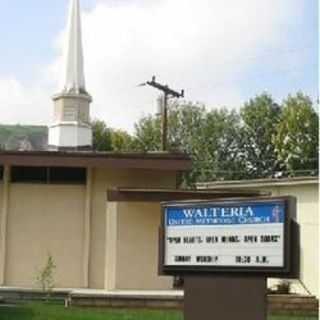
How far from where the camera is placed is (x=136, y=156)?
24141mm

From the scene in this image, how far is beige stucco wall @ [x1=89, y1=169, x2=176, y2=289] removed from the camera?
24750 mm

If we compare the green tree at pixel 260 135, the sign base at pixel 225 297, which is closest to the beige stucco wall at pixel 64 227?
the sign base at pixel 225 297

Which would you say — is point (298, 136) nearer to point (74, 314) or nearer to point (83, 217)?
point (83, 217)

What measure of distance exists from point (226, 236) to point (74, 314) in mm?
6961

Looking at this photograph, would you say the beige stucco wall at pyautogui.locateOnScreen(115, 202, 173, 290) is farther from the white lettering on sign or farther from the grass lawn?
the white lettering on sign

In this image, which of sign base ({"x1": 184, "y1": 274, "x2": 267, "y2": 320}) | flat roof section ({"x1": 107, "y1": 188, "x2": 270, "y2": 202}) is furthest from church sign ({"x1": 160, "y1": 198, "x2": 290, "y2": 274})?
flat roof section ({"x1": 107, "y1": 188, "x2": 270, "y2": 202})

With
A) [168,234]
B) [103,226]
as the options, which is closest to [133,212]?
[103,226]

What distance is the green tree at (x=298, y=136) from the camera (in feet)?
173

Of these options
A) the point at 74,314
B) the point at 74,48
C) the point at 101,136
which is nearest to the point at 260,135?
the point at 101,136

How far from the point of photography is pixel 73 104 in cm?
3538

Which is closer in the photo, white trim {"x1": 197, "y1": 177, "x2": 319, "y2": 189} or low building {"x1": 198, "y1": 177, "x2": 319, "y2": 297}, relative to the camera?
low building {"x1": 198, "y1": 177, "x2": 319, "y2": 297}

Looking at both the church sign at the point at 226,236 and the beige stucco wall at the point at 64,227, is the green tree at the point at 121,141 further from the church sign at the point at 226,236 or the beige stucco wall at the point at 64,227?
the church sign at the point at 226,236

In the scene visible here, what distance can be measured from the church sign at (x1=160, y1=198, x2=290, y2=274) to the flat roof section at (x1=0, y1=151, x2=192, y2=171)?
452 inches

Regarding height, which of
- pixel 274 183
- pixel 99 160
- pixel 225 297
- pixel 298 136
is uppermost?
pixel 298 136
